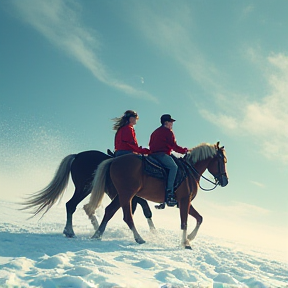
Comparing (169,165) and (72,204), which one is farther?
(72,204)

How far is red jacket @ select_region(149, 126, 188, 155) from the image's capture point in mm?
7715

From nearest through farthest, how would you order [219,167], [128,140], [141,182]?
1. [141,182]
2. [128,140]
3. [219,167]

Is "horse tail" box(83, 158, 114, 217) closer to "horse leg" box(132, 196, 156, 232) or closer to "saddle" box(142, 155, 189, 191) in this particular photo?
"saddle" box(142, 155, 189, 191)

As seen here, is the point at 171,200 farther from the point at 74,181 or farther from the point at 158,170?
the point at 74,181

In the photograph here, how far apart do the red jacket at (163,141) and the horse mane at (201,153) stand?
1.99 feet

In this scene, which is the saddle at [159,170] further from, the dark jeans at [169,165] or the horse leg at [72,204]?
the horse leg at [72,204]

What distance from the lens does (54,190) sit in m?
7.96

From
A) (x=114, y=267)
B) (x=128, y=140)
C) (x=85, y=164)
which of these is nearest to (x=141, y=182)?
(x=128, y=140)

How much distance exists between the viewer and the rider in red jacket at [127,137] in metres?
7.84

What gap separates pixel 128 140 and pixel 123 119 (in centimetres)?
66

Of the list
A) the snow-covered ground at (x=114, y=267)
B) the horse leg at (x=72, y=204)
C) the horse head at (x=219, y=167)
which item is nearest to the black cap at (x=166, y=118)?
the horse head at (x=219, y=167)

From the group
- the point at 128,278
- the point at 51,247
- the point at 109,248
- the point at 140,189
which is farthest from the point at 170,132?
the point at 128,278

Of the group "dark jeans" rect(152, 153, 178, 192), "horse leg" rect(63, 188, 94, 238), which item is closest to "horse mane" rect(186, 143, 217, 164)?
"dark jeans" rect(152, 153, 178, 192)

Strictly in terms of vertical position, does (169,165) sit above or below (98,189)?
above
